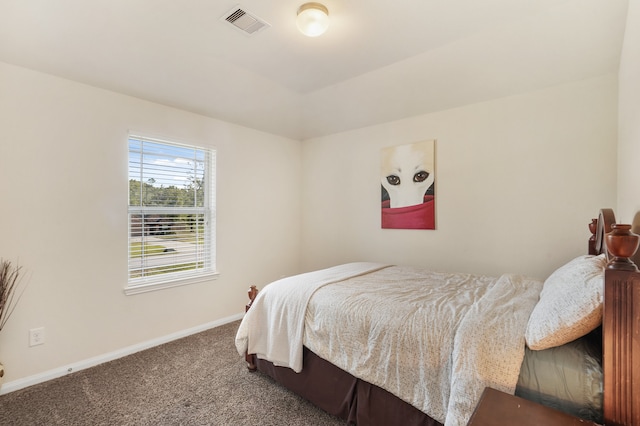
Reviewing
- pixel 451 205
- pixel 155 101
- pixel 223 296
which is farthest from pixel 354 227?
pixel 155 101

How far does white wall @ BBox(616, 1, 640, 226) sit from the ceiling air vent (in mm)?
2132

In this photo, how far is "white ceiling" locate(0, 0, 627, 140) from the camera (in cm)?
194

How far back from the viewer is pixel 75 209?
2.46m

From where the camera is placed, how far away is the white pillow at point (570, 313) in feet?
3.45

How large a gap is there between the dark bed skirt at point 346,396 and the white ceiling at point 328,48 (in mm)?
2300

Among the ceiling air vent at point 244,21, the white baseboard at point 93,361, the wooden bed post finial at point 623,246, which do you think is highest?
the ceiling air vent at point 244,21

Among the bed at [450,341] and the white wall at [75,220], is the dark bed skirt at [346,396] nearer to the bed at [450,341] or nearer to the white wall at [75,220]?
the bed at [450,341]

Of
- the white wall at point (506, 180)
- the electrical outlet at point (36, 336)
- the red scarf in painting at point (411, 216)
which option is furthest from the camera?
the red scarf in painting at point (411, 216)

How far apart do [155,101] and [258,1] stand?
1.58 m

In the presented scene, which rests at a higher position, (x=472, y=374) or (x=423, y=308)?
(x=423, y=308)

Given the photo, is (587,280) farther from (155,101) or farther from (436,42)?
(155,101)

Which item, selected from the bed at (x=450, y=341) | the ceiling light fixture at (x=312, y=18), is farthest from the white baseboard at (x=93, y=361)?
the ceiling light fixture at (x=312, y=18)

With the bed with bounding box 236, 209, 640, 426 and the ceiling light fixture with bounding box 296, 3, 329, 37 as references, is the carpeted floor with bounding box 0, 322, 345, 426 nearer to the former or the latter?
the bed with bounding box 236, 209, 640, 426

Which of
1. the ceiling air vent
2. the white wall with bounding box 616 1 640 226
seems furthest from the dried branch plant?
the white wall with bounding box 616 1 640 226
